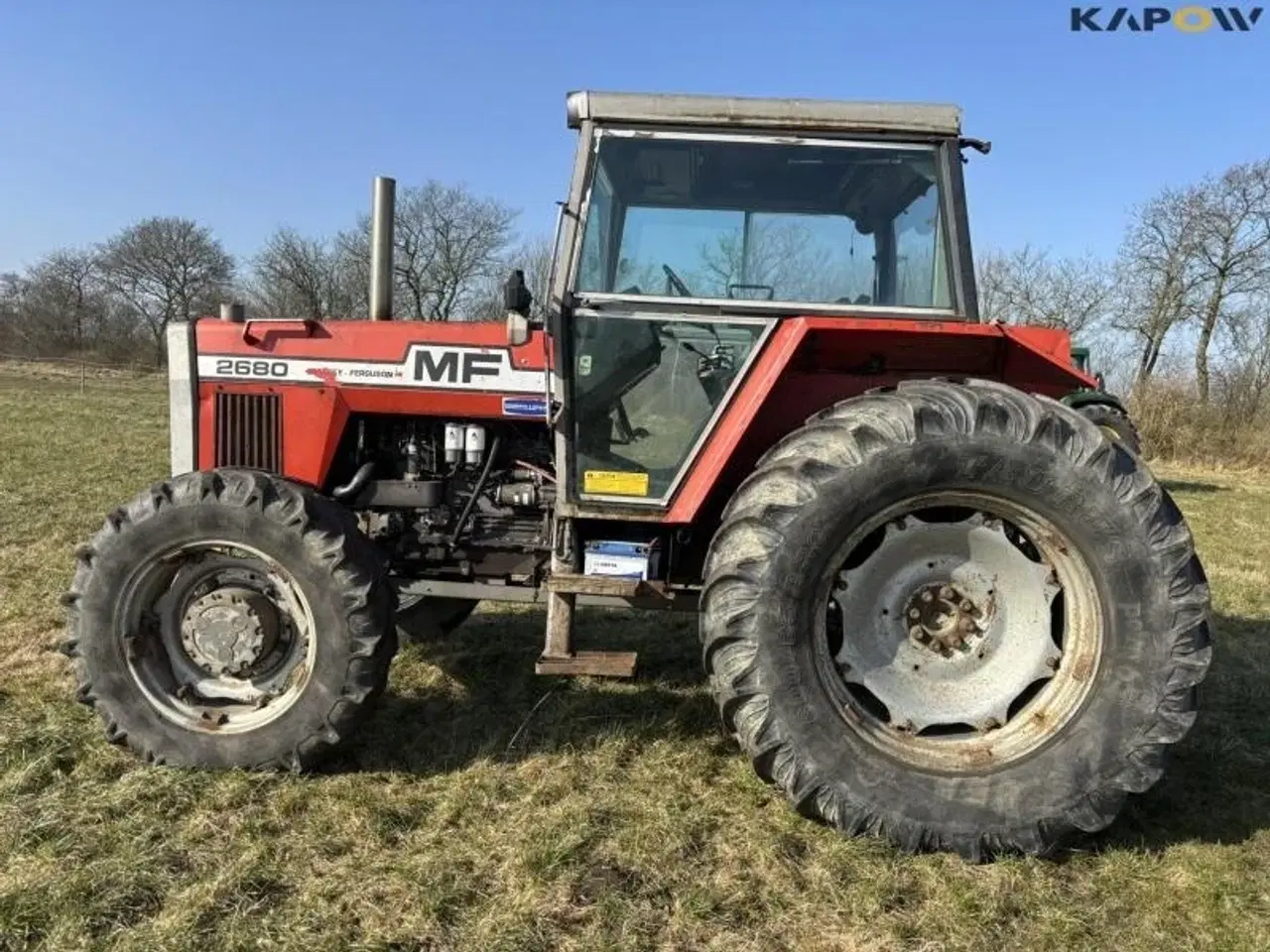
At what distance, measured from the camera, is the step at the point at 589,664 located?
125 inches

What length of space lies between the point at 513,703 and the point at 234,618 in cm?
123

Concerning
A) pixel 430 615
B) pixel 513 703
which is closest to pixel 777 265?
pixel 513 703

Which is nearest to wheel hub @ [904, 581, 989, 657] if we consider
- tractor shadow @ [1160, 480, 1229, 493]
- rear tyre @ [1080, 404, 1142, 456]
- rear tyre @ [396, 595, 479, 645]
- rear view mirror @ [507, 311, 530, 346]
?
rear view mirror @ [507, 311, 530, 346]

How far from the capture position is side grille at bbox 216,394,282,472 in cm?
362

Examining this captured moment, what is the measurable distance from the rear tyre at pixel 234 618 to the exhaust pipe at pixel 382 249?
0.93 metres

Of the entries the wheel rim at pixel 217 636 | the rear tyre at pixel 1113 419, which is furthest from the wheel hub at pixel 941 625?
the rear tyre at pixel 1113 419

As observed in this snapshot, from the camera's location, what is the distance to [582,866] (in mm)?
2660

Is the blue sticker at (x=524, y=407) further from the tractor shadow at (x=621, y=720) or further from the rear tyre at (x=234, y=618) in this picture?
the tractor shadow at (x=621, y=720)

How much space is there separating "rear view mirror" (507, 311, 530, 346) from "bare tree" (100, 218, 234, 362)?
46.4m

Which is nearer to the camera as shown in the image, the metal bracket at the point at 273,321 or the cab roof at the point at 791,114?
the cab roof at the point at 791,114

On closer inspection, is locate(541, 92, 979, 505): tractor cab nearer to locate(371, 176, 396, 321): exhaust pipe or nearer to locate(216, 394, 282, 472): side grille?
locate(371, 176, 396, 321): exhaust pipe

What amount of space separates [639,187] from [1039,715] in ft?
7.25

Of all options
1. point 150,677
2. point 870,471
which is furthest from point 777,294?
point 150,677

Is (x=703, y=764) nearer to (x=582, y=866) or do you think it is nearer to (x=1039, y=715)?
(x=582, y=866)
